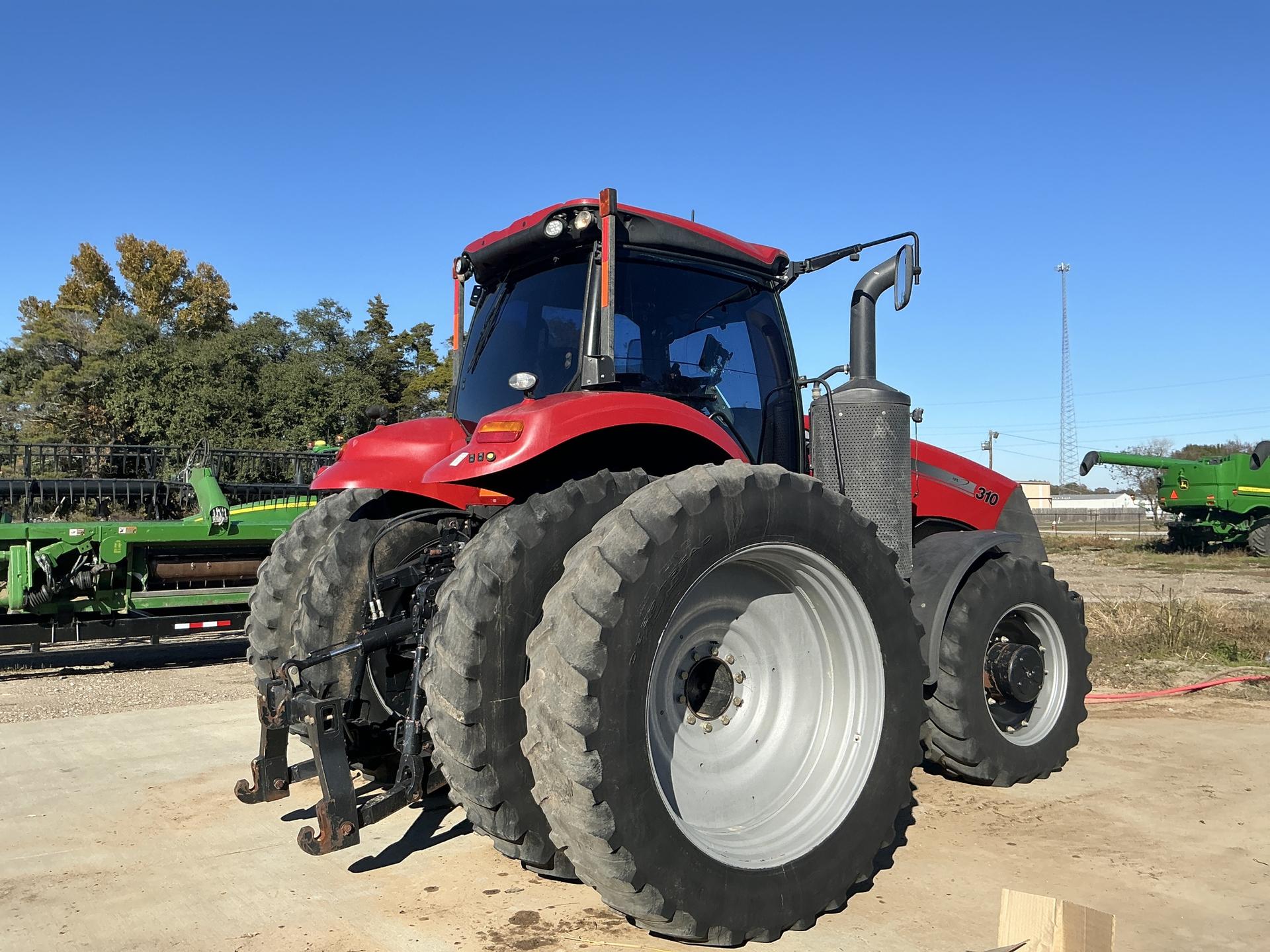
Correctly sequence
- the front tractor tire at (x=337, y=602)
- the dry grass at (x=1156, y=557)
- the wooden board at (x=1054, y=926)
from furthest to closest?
the dry grass at (x=1156, y=557), the front tractor tire at (x=337, y=602), the wooden board at (x=1054, y=926)

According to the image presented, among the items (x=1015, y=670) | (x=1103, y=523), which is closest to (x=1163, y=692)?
(x=1015, y=670)

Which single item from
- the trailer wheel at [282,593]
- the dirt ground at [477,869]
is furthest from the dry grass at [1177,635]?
the trailer wheel at [282,593]

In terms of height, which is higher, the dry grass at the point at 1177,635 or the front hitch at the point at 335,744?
the front hitch at the point at 335,744

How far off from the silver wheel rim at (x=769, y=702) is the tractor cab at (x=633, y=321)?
29.4 inches

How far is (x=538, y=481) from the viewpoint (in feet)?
11.2

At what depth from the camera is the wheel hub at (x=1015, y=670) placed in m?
4.64

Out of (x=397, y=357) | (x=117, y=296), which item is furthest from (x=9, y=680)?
→ (x=117, y=296)

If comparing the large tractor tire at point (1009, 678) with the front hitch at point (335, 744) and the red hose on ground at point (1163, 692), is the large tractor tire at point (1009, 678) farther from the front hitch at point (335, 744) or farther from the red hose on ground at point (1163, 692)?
the front hitch at point (335, 744)

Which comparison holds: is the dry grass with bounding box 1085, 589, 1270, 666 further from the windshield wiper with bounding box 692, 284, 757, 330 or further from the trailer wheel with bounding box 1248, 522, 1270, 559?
the trailer wheel with bounding box 1248, 522, 1270, 559

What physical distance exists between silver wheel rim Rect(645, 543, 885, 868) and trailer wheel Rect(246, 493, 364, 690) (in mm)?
1812

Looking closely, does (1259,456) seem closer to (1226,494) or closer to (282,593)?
(1226,494)

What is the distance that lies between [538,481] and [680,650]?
0.78 meters

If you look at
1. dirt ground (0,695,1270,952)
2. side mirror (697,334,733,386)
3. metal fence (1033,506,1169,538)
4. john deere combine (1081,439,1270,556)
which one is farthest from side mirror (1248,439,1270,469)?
side mirror (697,334,733,386)

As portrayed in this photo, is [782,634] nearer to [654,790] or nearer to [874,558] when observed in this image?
[874,558]
